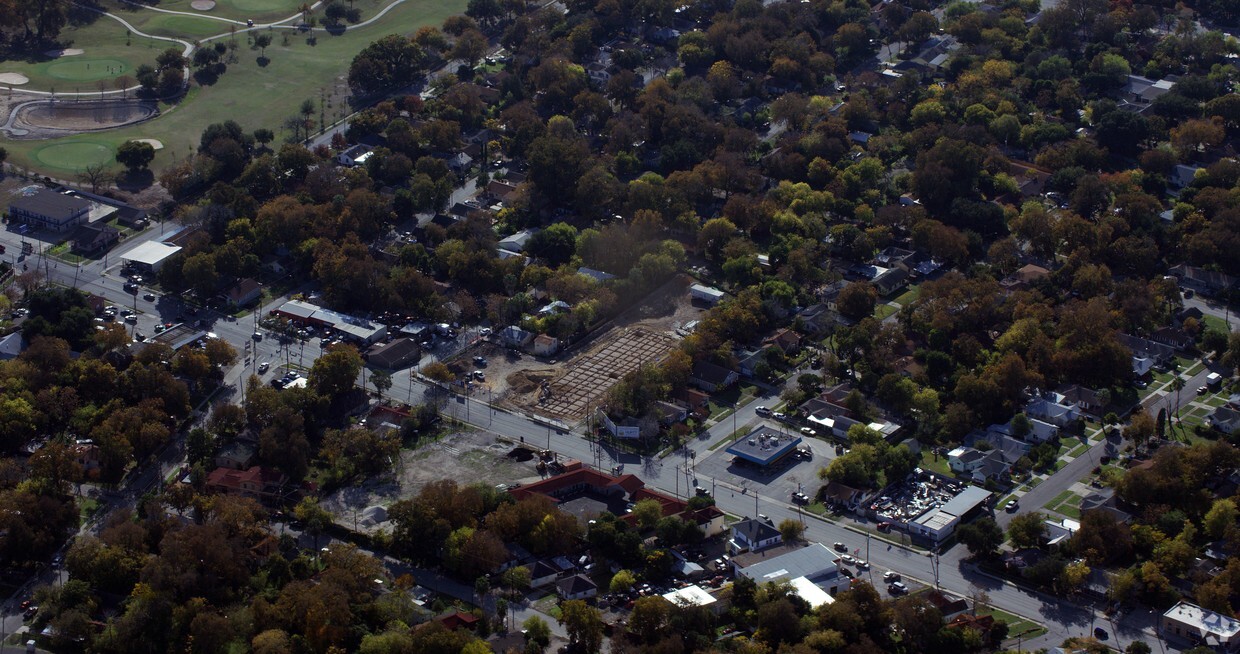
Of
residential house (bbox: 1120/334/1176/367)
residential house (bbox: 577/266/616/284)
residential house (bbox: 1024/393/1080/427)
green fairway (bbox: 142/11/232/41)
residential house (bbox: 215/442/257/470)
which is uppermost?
residential house (bbox: 1120/334/1176/367)

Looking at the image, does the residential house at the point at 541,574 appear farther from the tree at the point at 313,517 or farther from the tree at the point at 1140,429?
the tree at the point at 1140,429

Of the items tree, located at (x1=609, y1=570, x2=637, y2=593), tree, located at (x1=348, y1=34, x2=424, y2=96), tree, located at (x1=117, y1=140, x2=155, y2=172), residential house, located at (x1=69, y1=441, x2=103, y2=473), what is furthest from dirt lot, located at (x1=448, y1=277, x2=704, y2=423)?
tree, located at (x1=348, y1=34, x2=424, y2=96)

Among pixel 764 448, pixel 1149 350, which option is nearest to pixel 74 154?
pixel 764 448

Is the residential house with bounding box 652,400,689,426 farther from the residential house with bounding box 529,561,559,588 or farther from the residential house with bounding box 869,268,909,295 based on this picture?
the residential house with bounding box 869,268,909,295

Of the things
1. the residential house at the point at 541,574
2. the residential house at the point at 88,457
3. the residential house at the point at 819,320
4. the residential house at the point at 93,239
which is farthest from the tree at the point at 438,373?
the residential house at the point at 93,239

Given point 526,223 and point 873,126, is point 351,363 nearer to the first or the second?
point 526,223

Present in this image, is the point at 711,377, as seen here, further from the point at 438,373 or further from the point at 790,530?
the point at 790,530
